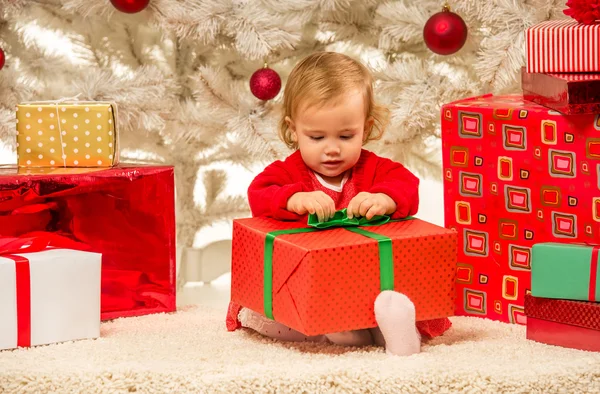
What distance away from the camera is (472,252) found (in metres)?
1.83

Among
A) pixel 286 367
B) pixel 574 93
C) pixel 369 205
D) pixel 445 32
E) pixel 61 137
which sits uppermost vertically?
pixel 445 32

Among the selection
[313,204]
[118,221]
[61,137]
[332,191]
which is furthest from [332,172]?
[61,137]

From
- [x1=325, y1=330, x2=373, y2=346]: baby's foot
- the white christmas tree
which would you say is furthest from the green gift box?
the white christmas tree

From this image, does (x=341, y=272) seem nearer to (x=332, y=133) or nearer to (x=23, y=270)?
(x=332, y=133)

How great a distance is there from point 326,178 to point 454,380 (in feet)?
1.71

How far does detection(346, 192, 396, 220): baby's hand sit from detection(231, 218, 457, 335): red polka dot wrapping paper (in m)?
0.03

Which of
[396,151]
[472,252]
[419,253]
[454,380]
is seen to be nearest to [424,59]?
[396,151]

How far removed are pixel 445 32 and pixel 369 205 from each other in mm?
635

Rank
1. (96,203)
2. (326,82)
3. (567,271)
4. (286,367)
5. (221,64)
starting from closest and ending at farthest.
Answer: (286,367) < (567,271) < (326,82) < (96,203) < (221,64)

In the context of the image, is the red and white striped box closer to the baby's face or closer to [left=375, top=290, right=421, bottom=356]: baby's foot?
the baby's face

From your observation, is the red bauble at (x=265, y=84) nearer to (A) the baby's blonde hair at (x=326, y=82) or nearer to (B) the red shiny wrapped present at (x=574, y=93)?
(A) the baby's blonde hair at (x=326, y=82)

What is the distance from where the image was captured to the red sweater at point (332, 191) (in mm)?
1622

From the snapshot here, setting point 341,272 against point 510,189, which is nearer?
point 341,272

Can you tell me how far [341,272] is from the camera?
1462 millimetres
